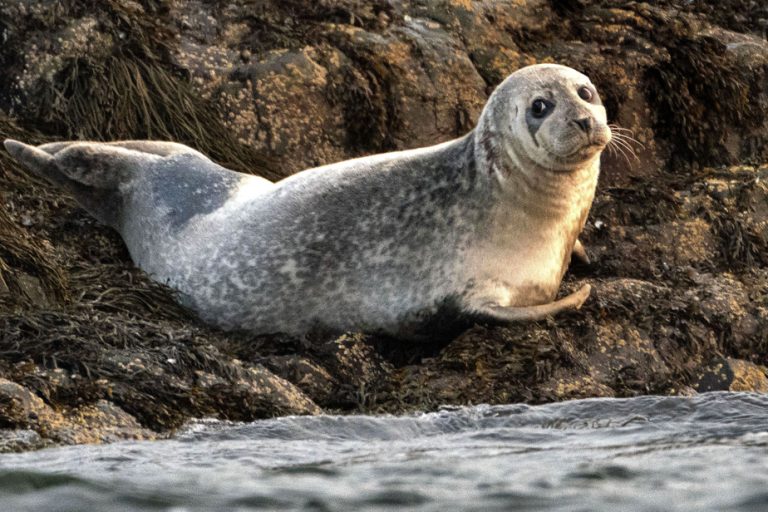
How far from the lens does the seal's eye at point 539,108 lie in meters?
7.19

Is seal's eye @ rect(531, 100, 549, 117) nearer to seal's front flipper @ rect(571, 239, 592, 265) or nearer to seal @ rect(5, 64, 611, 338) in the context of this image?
seal @ rect(5, 64, 611, 338)

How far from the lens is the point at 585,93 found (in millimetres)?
7234

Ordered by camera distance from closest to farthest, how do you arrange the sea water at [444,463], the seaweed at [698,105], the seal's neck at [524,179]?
the sea water at [444,463], the seal's neck at [524,179], the seaweed at [698,105]

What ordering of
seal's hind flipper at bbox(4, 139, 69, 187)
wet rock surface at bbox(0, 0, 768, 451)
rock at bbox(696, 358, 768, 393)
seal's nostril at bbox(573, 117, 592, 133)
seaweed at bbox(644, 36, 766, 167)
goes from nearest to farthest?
1. wet rock surface at bbox(0, 0, 768, 451)
2. rock at bbox(696, 358, 768, 393)
3. seal's nostril at bbox(573, 117, 592, 133)
4. seal's hind flipper at bbox(4, 139, 69, 187)
5. seaweed at bbox(644, 36, 766, 167)

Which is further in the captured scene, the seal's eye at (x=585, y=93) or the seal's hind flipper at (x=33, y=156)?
the seal's hind flipper at (x=33, y=156)

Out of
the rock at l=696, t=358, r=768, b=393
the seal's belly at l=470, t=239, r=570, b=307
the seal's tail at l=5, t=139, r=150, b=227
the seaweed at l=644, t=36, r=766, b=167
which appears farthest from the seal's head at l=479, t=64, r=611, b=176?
the seaweed at l=644, t=36, r=766, b=167

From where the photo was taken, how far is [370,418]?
19.0 feet

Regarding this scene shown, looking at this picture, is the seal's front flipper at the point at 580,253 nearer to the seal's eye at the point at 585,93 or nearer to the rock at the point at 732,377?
the seal's eye at the point at 585,93

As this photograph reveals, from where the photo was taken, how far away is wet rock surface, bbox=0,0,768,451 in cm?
625

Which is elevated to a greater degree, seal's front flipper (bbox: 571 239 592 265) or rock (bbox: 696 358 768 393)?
seal's front flipper (bbox: 571 239 592 265)

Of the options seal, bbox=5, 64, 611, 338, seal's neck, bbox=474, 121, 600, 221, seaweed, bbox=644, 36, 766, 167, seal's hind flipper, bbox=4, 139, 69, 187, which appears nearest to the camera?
seal, bbox=5, 64, 611, 338

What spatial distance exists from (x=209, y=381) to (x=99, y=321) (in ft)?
2.16

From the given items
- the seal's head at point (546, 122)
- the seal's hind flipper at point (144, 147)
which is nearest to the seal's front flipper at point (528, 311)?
the seal's head at point (546, 122)

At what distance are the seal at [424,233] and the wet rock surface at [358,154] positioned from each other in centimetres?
17
